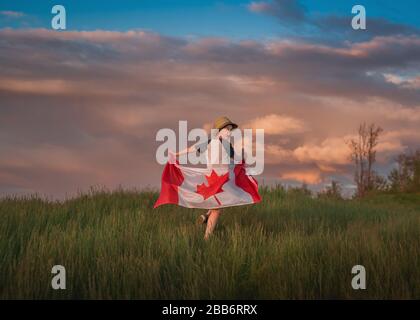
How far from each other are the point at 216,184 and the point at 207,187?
22 centimetres

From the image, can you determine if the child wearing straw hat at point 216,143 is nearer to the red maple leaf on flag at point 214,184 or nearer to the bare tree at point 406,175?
the red maple leaf on flag at point 214,184

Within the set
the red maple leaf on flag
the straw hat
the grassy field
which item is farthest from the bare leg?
the straw hat

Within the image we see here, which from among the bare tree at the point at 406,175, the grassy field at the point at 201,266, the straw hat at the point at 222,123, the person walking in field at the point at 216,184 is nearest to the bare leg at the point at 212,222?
the person walking in field at the point at 216,184

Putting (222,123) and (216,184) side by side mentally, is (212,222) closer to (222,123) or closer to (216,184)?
(216,184)

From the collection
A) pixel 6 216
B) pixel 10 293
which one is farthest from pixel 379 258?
pixel 6 216

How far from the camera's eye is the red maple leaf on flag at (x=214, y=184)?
9.02 meters

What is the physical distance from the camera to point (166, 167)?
9.66 m

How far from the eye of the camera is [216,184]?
9078 mm

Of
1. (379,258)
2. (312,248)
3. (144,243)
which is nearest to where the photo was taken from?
(379,258)

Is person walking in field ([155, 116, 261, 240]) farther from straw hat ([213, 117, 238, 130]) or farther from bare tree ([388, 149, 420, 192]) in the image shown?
bare tree ([388, 149, 420, 192])

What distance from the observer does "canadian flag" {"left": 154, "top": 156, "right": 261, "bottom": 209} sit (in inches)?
355

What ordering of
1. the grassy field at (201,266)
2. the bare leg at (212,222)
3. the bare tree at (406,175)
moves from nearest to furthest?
the grassy field at (201,266) < the bare leg at (212,222) < the bare tree at (406,175)
